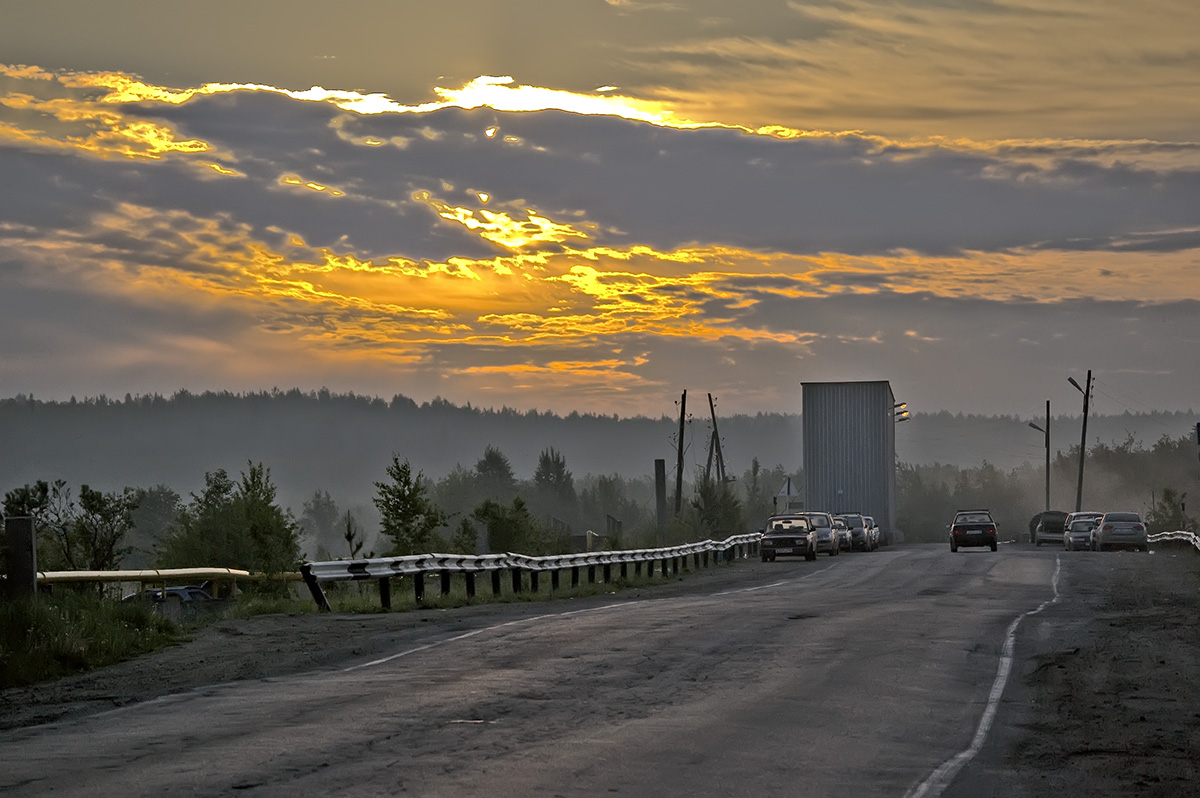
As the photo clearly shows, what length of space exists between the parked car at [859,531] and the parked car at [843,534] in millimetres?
230

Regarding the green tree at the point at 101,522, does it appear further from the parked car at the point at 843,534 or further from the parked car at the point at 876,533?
the parked car at the point at 876,533

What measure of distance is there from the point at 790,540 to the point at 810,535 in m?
0.86

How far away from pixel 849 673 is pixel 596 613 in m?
8.59

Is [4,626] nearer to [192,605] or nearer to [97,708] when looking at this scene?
[97,708]

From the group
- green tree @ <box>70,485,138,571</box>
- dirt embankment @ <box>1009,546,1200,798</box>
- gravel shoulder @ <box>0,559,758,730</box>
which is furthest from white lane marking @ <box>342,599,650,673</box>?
green tree @ <box>70,485,138,571</box>

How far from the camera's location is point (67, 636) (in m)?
17.2

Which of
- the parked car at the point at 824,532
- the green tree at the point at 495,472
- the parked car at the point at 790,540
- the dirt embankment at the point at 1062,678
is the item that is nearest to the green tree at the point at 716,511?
the parked car at the point at 824,532

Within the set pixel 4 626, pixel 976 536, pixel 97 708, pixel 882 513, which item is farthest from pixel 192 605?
pixel 882 513

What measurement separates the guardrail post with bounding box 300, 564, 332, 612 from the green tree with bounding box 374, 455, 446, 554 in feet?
82.2

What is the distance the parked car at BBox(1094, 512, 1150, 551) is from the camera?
5697cm

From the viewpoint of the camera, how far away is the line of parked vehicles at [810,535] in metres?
51.9

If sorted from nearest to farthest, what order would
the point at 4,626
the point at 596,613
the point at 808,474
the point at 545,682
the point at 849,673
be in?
1. the point at 545,682
2. the point at 849,673
3. the point at 4,626
4. the point at 596,613
5. the point at 808,474

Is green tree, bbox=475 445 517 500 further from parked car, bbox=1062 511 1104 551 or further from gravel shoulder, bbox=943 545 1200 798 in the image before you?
gravel shoulder, bbox=943 545 1200 798

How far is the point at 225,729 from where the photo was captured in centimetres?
1157
